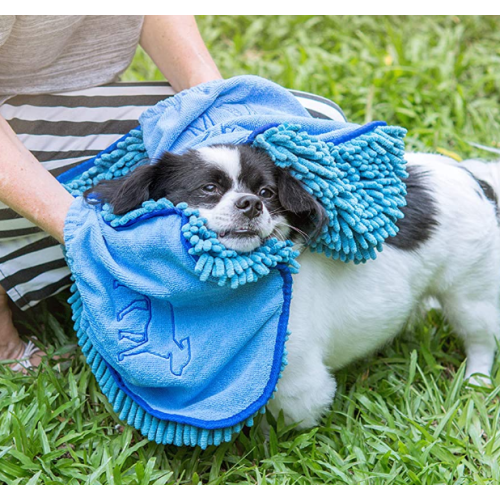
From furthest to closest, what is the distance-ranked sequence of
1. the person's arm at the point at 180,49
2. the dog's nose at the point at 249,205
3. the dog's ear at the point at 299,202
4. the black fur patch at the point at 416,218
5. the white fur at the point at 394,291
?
1. the person's arm at the point at 180,49
2. the black fur patch at the point at 416,218
3. the white fur at the point at 394,291
4. the dog's ear at the point at 299,202
5. the dog's nose at the point at 249,205

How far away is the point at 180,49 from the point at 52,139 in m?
0.65

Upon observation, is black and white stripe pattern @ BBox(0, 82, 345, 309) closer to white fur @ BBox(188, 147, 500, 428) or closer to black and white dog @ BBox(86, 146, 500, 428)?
black and white dog @ BBox(86, 146, 500, 428)

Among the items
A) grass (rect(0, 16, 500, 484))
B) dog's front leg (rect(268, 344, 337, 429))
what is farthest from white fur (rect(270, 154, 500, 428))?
grass (rect(0, 16, 500, 484))

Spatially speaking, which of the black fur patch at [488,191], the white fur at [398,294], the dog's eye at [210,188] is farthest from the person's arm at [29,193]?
the black fur patch at [488,191]

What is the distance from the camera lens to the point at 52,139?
8.78 feet

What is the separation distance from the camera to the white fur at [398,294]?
228 centimetres

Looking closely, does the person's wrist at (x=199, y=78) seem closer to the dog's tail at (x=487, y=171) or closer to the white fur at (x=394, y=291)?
the white fur at (x=394, y=291)

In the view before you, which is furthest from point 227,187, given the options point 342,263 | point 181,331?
point 342,263

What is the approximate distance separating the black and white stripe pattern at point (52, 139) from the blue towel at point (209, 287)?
54 centimetres

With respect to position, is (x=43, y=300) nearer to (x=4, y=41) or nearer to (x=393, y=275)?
(x=4, y=41)

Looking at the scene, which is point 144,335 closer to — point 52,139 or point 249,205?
point 249,205

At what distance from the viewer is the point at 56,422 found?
241 centimetres
